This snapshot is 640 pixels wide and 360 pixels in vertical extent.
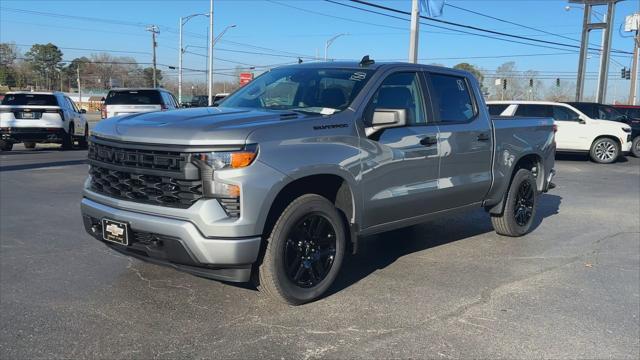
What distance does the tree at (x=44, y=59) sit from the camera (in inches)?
4301

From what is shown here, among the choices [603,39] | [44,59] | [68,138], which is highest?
[44,59]

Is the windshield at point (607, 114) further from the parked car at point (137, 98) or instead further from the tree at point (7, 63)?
the tree at point (7, 63)

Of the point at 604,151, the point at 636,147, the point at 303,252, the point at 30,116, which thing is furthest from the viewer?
the point at 636,147

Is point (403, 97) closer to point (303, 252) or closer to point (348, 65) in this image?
point (348, 65)

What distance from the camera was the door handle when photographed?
507 centimetres

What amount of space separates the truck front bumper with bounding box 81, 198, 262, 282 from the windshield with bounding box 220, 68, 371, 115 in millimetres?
1413

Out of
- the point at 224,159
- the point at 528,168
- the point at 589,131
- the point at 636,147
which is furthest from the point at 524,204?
the point at 636,147

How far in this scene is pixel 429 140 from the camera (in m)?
5.13

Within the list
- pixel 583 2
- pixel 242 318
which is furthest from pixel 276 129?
pixel 583 2

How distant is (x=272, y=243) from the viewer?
13.1ft

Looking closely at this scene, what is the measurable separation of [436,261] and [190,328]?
282cm

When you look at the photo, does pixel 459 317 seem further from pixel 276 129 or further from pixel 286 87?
pixel 286 87

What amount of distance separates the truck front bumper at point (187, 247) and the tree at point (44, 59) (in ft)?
390

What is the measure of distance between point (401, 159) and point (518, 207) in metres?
2.73
